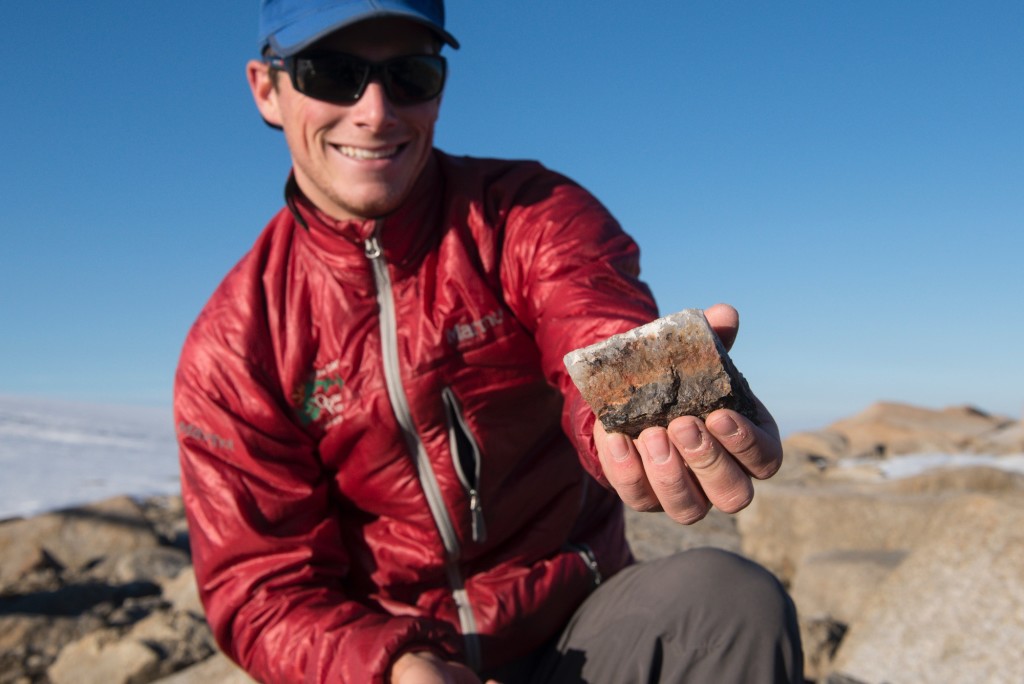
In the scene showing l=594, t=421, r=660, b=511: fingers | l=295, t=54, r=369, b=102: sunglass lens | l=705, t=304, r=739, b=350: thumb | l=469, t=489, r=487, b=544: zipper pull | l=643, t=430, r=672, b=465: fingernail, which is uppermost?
l=295, t=54, r=369, b=102: sunglass lens

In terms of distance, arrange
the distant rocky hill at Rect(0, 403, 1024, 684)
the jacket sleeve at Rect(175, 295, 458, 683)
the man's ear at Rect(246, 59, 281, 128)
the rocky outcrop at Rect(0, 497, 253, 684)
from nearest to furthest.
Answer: the jacket sleeve at Rect(175, 295, 458, 683)
the man's ear at Rect(246, 59, 281, 128)
the distant rocky hill at Rect(0, 403, 1024, 684)
the rocky outcrop at Rect(0, 497, 253, 684)

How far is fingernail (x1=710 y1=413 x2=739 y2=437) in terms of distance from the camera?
1725 millimetres

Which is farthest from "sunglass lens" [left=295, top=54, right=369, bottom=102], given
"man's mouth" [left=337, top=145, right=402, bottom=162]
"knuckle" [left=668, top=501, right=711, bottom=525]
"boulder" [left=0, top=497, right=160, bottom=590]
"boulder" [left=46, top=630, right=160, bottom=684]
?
"boulder" [left=0, top=497, right=160, bottom=590]

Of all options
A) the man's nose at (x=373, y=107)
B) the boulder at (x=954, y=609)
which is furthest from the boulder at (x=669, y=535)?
the man's nose at (x=373, y=107)

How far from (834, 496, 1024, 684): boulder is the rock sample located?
226 centimetres

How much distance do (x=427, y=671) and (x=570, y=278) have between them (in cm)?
109

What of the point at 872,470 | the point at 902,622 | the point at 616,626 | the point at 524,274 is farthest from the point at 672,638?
the point at 872,470

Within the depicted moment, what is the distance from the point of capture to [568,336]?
2.33 metres

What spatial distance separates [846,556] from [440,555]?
302cm

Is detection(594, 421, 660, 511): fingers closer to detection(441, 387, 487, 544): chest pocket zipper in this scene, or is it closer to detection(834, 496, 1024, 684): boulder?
detection(441, 387, 487, 544): chest pocket zipper

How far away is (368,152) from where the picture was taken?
2.84m

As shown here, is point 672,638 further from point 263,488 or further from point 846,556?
point 846,556

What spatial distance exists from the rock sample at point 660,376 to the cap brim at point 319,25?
1377 mm

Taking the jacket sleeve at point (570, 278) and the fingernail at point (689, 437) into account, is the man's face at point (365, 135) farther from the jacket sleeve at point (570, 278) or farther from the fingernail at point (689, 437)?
the fingernail at point (689, 437)
